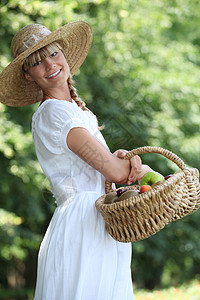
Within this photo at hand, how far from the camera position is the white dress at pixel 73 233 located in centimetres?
170

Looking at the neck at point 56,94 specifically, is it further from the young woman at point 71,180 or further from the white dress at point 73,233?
→ the white dress at point 73,233

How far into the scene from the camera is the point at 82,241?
1.72 metres

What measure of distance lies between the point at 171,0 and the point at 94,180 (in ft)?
20.7

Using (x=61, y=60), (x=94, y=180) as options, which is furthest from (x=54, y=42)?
(x=94, y=180)

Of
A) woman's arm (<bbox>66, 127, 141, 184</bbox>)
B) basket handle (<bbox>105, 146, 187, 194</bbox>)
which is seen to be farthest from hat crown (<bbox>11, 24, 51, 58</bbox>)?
basket handle (<bbox>105, 146, 187, 194</bbox>)

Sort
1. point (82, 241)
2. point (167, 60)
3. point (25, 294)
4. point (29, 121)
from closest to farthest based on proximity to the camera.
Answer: point (82, 241) < point (29, 121) < point (167, 60) < point (25, 294)

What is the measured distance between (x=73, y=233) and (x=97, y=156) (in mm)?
342

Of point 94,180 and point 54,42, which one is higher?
point 54,42

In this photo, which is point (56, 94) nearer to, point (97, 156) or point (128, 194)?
point (97, 156)

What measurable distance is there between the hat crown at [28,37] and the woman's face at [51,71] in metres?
0.09

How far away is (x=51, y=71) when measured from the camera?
188cm

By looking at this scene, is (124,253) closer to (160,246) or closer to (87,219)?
(87,219)

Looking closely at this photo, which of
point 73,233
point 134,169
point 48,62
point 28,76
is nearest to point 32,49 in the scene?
point 48,62

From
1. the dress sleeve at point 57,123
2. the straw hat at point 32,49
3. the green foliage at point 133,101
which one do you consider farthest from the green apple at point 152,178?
the green foliage at point 133,101
